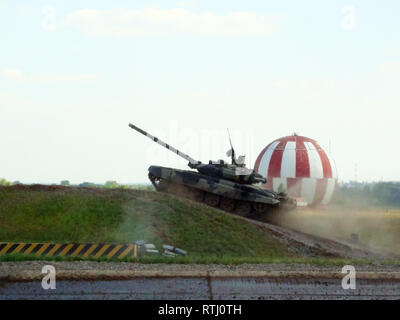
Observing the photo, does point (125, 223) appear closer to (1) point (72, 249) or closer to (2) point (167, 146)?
(1) point (72, 249)

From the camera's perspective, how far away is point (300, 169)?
48.7 metres

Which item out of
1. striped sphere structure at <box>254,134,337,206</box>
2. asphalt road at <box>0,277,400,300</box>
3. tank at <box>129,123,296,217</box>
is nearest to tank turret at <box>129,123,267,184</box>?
tank at <box>129,123,296,217</box>

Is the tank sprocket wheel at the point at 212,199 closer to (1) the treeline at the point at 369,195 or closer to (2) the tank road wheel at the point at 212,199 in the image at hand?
(2) the tank road wheel at the point at 212,199

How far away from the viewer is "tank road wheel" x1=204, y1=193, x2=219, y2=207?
37.6 metres

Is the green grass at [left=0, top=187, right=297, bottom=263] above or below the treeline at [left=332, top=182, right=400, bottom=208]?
above

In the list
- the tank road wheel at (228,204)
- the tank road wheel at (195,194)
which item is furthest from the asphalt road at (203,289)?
the tank road wheel at (195,194)

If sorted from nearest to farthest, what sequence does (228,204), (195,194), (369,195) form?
(228,204)
(195,194)
(369,195)

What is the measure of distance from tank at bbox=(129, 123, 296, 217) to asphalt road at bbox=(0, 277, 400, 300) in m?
22.1

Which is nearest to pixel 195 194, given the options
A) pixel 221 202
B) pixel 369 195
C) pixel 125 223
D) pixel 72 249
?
pixel 221 202

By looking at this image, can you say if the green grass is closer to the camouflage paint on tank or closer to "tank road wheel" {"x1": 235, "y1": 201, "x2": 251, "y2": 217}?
the camouflage paint on tank
